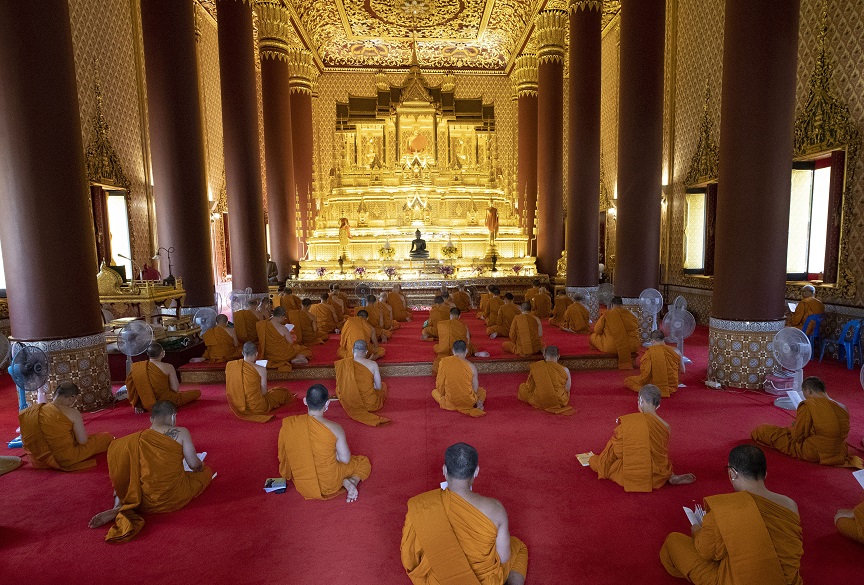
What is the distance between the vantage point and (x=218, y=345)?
7793 millimetres

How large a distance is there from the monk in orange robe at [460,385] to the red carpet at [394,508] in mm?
204

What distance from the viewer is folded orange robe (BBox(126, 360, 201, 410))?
19.3 feet

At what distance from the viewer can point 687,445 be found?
4707mm

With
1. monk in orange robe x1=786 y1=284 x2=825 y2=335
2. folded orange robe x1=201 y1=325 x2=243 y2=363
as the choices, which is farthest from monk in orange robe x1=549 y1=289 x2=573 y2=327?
folded orange robe x1=201 y1=325 x2=243 y2=363

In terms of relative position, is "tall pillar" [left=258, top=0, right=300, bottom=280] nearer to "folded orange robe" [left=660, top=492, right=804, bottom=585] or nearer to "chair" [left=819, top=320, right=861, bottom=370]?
"chair" [left=819, top=320, right=861, bottom=370]

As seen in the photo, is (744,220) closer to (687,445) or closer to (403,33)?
(687,445)

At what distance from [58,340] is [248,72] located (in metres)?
7.72

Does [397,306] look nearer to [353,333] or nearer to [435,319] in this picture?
[435,319]

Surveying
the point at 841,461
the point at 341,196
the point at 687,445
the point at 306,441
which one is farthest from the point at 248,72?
the point at 841,461

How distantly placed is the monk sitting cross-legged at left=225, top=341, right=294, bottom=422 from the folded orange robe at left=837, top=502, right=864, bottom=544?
516 cm

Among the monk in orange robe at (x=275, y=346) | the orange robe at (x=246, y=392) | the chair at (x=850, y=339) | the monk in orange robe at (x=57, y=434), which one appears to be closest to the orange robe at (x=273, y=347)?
the monk in orange robe at (x=275, y=346)

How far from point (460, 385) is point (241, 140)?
8504 mm

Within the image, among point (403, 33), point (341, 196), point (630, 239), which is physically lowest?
point (630, 239)

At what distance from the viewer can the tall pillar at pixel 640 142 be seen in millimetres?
9070
